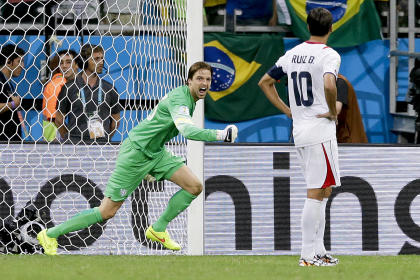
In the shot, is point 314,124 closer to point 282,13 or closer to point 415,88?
point 415,88

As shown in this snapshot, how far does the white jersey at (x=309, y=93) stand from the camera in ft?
22.6

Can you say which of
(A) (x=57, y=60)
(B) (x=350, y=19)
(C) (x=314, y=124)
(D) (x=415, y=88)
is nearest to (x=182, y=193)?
(C) (x=314, y=124)

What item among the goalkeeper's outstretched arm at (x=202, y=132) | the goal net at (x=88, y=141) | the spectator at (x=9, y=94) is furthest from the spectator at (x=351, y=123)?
the goalkeeper's outstretched arm at (x=202, y=132)

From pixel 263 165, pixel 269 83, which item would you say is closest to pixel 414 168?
pixel 263 165

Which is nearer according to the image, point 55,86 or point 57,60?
point 55,86

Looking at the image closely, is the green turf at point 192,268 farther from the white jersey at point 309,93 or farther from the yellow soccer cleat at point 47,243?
the white jersey at point 309,93

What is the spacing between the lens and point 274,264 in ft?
23.3

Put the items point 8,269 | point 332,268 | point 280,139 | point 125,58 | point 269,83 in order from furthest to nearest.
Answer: point 280,139 → point 125,58 → point 269,83 → point 332,268 → point 8,269

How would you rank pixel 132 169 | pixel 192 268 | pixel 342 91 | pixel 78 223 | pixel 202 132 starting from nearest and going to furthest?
pixel 192 268 → pixel 202 132 → pixel 78 223 → pixel 132 169 → pixel 342 91

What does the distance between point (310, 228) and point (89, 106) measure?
114 inches

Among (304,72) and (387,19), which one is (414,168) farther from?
(387,19)

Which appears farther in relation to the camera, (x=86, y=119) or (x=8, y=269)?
(x=86, y=119)

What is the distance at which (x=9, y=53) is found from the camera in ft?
31.2

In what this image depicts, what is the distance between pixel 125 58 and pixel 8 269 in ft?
13.3
